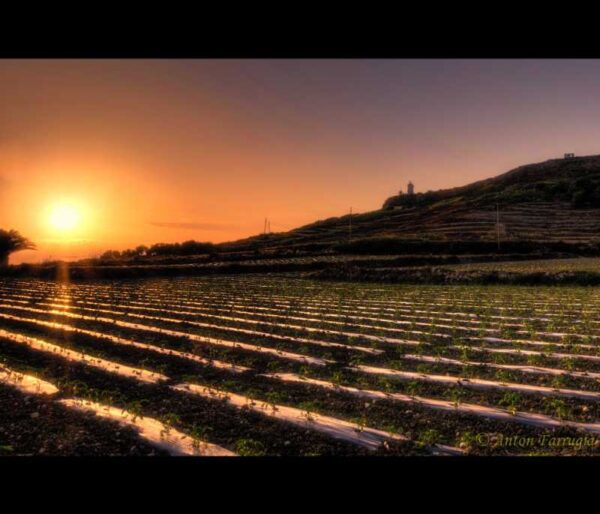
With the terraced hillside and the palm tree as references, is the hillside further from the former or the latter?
the terraced hillside

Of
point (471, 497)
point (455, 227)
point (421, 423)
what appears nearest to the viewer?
point (471, 497)

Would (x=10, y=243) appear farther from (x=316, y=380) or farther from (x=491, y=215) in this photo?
(x=491, y=215)

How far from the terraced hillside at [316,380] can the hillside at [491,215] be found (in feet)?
145

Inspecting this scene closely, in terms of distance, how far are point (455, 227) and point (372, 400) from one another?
69.3m

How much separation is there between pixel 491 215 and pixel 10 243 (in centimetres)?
7072

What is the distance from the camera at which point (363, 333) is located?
11.6m

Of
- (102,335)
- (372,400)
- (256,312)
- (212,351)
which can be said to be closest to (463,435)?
(372,400)

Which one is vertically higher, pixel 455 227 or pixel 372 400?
pixel 455 227

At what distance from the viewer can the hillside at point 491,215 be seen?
64062mm

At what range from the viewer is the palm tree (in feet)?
157

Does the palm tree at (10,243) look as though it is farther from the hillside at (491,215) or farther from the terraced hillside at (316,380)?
the terraced hillside at (316,380)


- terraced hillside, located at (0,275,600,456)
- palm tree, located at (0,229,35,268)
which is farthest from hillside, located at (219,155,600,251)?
terraced hillside, located at (0,275,600,456)
